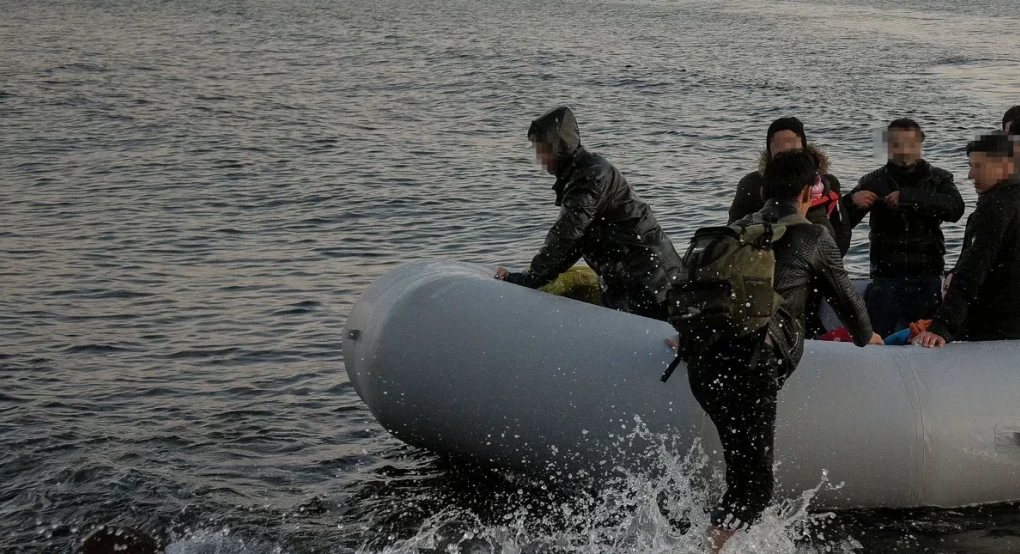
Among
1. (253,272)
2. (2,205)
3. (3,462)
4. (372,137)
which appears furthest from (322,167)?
(3,462)

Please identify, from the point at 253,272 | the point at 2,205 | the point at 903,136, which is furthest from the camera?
the point at 2,205

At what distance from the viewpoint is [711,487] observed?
18.6 ft

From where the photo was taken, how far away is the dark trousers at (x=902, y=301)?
6.46 m

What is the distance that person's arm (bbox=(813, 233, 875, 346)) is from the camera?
4875mm

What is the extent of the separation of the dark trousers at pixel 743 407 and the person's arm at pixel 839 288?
358mm

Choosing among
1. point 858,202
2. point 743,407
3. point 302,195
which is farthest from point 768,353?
point 302,195

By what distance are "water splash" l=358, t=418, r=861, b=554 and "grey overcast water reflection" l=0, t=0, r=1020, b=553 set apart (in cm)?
8

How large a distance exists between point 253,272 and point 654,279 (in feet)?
18.6

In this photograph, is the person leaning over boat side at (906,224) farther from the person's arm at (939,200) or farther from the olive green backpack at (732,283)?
the olive green backpack at (732,283)

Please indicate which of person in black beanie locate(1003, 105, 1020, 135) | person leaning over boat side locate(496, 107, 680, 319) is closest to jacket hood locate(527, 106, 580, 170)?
person leaning over boat side locate(496, 107, 680, 319)

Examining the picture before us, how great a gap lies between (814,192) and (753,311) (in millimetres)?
1604

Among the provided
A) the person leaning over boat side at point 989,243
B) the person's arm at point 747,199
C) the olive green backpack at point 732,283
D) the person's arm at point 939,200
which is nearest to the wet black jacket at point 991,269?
the person leaning over boat side at point 989,243

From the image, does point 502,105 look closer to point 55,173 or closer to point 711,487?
point 55,173

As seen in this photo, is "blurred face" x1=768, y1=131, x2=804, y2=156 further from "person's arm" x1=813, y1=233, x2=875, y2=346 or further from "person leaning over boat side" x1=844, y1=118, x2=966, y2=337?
"person's arm" x1=813, y1=233, x2=875, y2=346
